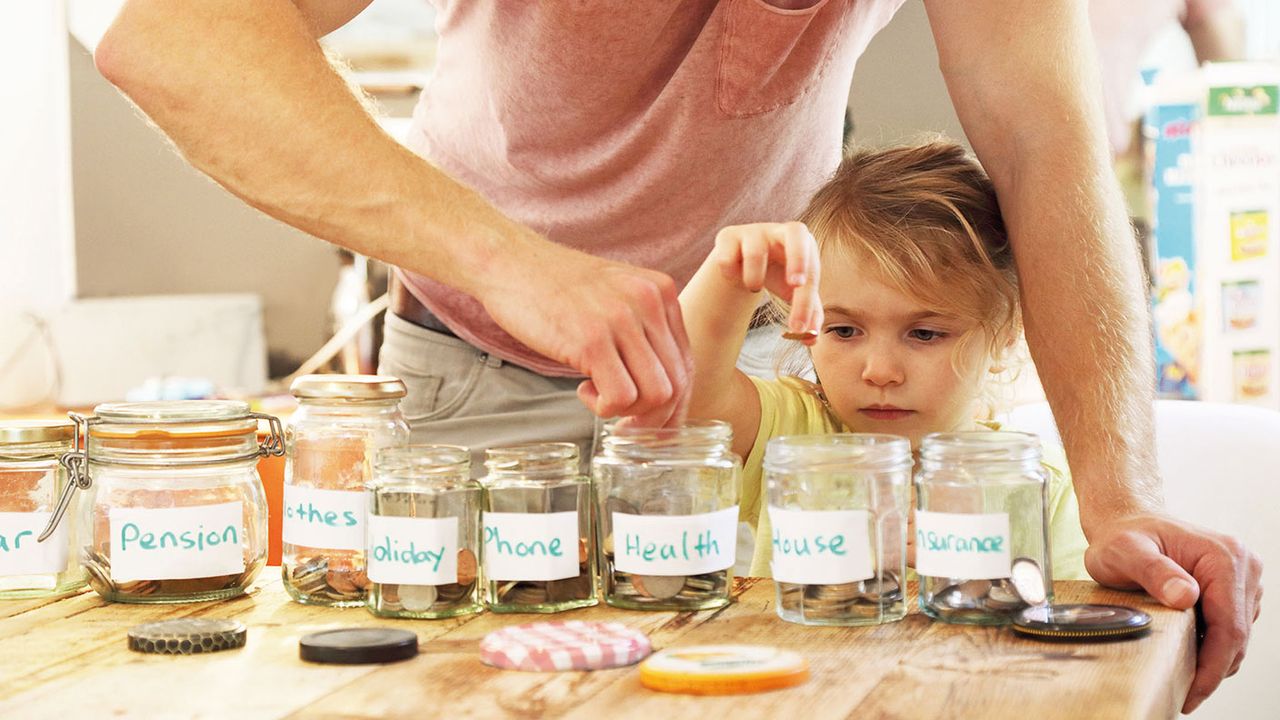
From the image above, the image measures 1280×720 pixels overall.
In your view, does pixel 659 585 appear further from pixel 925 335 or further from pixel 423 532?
pixel 925 335

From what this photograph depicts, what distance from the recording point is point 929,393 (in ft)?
4.21

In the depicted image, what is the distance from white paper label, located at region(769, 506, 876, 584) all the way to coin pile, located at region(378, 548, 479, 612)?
0.22 metres

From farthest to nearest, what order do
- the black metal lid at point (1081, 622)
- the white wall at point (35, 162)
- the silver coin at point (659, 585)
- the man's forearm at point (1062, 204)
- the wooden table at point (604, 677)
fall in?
the white wall at point (35, 162) → the man's forearm at point (1062, 204) → the silver coin at point (659, 585) → the black metal lid at point (1081, 622) → the wooden table at point (604, 677)

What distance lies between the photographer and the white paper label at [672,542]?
93 centimetres

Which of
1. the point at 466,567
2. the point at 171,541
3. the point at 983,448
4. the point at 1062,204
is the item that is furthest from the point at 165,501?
the point at 1062,204

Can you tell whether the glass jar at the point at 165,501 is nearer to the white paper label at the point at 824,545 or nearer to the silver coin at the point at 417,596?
the silver coin at the point at 417,596

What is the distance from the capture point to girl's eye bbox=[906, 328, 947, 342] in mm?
1303

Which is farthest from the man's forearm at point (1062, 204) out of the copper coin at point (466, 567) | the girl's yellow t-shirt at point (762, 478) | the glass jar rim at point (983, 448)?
the copper coin at point (466, 567)

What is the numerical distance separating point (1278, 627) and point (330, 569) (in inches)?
39.6

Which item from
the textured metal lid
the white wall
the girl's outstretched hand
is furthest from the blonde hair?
the white wall

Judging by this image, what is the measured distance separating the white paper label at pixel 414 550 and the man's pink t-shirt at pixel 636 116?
0.53 meters

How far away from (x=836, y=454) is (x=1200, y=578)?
0.29 m

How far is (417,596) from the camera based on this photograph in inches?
37.6

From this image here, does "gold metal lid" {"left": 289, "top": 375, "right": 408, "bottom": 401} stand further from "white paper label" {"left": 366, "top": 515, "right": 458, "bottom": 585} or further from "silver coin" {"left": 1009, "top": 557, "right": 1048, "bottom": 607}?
"silver coin" {"left": 1009, "top": 557, "right": 1048, "bottom": 607}
